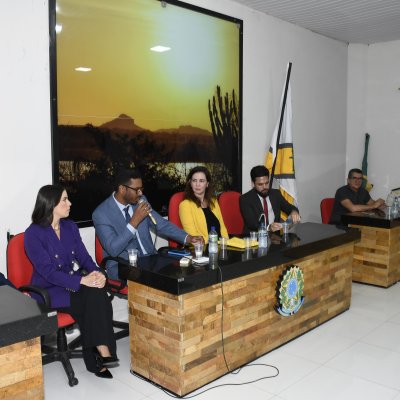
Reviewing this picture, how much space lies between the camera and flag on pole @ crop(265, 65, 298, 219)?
4.77m

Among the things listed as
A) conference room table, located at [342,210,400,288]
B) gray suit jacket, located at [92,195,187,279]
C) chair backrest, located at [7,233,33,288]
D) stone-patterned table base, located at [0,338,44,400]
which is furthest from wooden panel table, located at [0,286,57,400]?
conference room table, located at [342,210,400,288]

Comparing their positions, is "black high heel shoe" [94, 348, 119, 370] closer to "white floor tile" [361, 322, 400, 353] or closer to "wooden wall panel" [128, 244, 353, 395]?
"wooden wall panel" [128, 244, 353, 395]

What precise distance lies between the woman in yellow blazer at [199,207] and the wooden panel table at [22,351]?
187 centimetres

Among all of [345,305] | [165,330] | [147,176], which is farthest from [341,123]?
[165,330]

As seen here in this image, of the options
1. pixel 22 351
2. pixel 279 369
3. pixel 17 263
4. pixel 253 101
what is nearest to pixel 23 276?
pixel 17 263

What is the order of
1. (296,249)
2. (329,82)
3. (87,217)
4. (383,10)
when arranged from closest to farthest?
(296,249)
(87,217)
(383,10)
(329,82)

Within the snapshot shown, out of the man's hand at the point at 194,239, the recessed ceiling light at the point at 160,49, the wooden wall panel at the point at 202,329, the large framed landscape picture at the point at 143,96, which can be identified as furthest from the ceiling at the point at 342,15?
the wooden wall panel at the point at 202,329

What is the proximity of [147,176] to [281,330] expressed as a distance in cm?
159

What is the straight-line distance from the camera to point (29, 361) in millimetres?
1779

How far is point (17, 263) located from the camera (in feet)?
8.94

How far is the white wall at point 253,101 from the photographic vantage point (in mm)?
2959

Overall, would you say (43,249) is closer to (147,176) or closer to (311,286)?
(147,176)

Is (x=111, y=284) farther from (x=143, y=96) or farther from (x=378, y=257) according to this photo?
(x=378, y=257)

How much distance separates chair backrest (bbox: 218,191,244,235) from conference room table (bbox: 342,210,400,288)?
4.01ft
